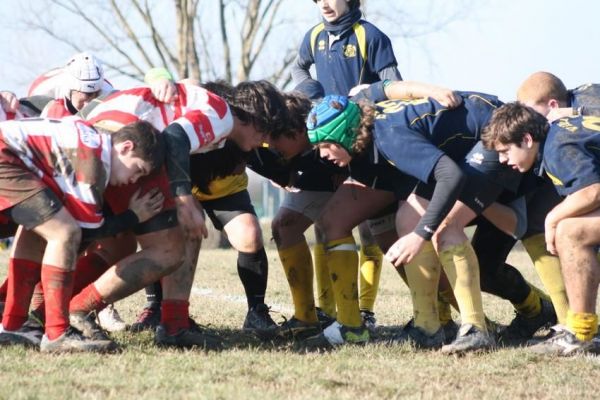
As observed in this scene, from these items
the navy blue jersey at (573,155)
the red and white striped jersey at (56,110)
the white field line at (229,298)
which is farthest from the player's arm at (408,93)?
the white field line at (229,298)

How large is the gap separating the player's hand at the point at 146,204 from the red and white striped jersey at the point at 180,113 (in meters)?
0.32

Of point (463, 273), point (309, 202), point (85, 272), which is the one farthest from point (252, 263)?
point (463, 273)

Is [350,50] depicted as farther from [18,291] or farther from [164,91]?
[18,291]

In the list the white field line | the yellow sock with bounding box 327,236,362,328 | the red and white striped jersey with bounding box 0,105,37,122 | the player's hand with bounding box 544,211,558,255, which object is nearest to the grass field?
the yellow sock with bounding box 327,236,362,328

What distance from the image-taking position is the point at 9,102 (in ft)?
20.0

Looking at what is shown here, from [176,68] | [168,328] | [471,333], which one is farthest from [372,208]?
[176,68]

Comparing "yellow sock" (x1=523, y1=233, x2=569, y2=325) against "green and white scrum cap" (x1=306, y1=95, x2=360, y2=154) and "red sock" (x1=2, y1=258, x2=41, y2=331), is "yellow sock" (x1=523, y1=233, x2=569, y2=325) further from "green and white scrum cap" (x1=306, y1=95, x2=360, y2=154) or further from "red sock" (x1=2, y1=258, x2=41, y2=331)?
"red sock" (x1=2, y1=258, x2=41, y2=331)

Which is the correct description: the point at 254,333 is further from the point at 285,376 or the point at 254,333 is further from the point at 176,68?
the point at 176,68

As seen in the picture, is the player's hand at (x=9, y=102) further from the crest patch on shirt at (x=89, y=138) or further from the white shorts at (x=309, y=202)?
the white shorts at (x=309, y=202)

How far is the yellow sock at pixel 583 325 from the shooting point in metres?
5.32

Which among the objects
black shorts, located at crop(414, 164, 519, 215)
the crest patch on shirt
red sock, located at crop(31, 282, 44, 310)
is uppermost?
the crest patch on shirt

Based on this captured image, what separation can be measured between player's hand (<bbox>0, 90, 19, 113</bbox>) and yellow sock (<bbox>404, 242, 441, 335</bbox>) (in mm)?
2652

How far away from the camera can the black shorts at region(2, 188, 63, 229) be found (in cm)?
488

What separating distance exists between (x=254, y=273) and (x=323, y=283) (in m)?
0.67
